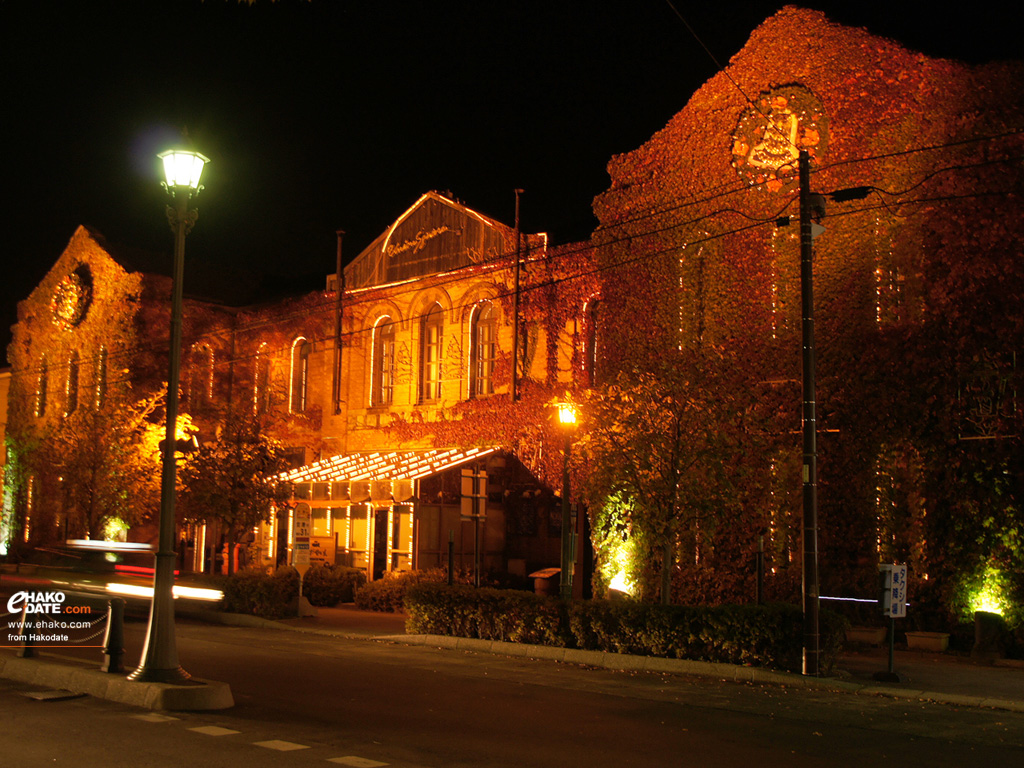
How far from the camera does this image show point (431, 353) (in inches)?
1251

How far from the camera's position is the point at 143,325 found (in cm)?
3800

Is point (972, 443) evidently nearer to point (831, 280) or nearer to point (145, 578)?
point (831, 280)

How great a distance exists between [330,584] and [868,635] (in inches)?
525

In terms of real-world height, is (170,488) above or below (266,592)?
above

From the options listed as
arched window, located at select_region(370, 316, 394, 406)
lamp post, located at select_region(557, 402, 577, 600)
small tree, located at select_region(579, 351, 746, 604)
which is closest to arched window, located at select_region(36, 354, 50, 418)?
arched window, located at select_region(370, 316, 394, 406)

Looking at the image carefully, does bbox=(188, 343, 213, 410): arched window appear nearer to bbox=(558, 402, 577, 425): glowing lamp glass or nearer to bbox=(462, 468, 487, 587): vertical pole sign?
bbox=(462, 468, 487, 587): vertical pole sign

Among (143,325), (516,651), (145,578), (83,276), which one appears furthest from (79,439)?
(516,651)

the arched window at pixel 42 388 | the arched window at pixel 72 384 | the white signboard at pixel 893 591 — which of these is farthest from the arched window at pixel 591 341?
the arched window at pixel 42 388

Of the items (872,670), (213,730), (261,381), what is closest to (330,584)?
(261,381)

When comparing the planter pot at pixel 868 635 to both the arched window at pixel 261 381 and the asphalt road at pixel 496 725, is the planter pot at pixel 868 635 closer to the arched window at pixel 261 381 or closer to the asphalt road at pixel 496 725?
the asphalt road at pixel 496 725

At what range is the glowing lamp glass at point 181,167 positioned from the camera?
12.5 meters

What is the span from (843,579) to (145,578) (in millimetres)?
15257

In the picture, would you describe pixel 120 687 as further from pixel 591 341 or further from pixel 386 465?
pixel 386 465

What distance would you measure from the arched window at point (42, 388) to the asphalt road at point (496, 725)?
31.4m
